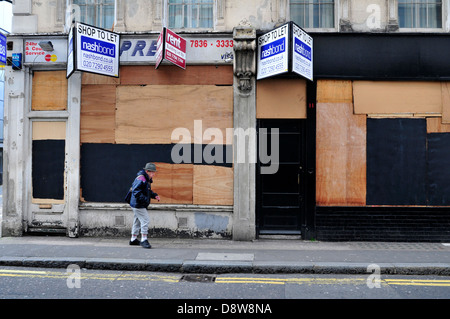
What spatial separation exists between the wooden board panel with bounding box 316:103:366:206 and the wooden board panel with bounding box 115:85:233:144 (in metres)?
2.30

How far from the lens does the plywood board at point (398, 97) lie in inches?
369

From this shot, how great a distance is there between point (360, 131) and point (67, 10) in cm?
796

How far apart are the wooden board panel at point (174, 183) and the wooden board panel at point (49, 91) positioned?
2.98 metres

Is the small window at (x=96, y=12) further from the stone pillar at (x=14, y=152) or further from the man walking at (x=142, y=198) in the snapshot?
the man walking at (x=142, y=198)

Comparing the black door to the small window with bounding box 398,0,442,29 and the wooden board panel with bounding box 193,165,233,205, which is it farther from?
the small window with bounding box 398,0,442,29

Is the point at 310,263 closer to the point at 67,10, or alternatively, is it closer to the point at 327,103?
the point at 327,103

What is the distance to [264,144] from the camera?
31.5ft

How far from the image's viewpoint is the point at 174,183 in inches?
380

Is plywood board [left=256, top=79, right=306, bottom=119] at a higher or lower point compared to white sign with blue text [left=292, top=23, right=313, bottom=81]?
lower

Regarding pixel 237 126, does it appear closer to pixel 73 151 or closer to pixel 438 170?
pixel 73 151

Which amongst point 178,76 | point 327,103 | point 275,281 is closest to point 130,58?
point 178,76

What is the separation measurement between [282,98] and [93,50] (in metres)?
4.60

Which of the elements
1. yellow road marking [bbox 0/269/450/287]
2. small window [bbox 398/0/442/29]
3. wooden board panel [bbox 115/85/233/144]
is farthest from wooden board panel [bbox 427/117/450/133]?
wooden board panel [bbox 115/85/233/144]

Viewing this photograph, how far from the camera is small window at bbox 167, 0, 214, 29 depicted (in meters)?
9.93
